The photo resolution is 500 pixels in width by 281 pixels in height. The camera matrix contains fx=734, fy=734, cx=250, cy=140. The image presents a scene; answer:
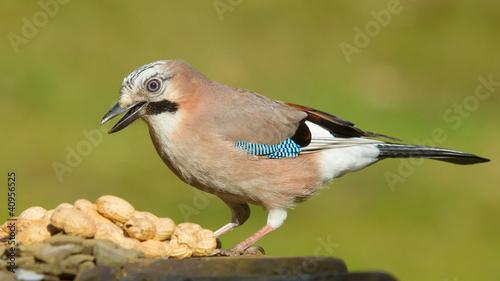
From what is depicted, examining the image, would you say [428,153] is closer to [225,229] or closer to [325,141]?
[325,141]

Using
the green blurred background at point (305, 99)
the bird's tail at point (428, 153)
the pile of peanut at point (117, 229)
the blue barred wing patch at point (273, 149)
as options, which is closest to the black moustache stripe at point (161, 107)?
the blue barred wing patch at point (273, 149)

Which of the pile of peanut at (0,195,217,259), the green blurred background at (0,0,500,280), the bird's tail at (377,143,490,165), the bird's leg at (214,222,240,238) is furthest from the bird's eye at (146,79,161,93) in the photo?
the green blurred background at (0,0,500,280)

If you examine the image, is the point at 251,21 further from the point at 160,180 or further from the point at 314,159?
the point at 314,159

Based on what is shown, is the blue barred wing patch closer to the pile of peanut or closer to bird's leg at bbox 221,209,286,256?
bird's leg at bbox 221,209,286,256

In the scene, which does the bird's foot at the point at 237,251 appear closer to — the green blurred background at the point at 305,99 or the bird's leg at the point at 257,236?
the bird's leg at the point at 257,236

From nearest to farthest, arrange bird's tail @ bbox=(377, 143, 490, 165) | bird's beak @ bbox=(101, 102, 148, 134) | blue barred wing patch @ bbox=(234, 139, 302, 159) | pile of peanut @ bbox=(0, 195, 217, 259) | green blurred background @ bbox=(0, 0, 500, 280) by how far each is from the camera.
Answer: pile of peanut @ bbox=(0, 195, 217, 259) < bird's beak @ bbox=(101, 102, 148, 134) < blue barred wing patch @ bbox=(234, 139, 302, 159) < bird's tail @ bbox=(377, 143, 490, 165) < green blurred background @ bbox=(0, 0, 500, 280)
